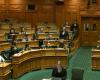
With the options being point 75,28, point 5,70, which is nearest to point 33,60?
point 5,70

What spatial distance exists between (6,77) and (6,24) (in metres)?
10.2

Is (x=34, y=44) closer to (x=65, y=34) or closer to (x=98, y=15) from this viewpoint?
(x=65, y=34)

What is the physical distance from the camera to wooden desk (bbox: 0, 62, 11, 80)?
1090cm

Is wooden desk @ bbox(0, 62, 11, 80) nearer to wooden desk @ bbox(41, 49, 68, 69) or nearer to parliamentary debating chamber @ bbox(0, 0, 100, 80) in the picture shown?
parliamentary debating chamber @ bbox(0, 0, 100, 80)

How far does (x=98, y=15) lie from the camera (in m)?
21.9

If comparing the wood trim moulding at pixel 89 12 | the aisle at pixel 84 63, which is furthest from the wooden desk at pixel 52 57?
the wood trim moulding at pixel 89 12

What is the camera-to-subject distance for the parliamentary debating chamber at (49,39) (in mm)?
12312

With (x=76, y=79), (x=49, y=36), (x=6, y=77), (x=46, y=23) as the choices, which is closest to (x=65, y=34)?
(x=49, y=36)

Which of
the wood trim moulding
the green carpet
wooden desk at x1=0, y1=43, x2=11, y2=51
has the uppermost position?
the wood trim moulding

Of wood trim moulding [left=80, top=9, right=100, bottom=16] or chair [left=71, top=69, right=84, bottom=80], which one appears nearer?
chair [left=71, top=69, right=84, bottom=80]

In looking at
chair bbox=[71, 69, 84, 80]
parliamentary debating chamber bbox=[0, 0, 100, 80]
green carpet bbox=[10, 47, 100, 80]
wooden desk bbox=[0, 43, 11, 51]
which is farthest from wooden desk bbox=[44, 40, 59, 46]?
chair bbox=[71, 69, 84, 80]

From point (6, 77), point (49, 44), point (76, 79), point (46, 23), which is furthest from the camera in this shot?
point (46, 23)

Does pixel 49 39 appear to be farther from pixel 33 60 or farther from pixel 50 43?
pixel 33 60

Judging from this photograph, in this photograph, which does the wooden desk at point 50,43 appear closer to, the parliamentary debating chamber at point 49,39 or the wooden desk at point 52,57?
the parliamentary debating chamber at point 49,39
